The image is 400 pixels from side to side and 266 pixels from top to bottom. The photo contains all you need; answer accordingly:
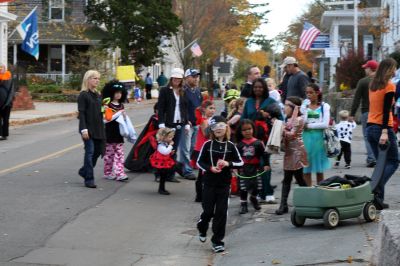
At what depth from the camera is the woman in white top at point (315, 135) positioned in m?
10.6

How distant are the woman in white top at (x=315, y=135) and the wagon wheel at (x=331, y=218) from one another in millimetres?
1957

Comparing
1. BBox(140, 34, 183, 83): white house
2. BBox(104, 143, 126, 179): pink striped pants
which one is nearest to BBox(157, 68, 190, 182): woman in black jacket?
BBox(104, 143, 126, 179): pink striped pants

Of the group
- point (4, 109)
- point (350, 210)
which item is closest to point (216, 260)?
point (350, 210)

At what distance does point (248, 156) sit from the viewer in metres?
10.1

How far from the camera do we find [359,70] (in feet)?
97.5

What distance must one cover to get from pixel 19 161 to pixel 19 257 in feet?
26.0

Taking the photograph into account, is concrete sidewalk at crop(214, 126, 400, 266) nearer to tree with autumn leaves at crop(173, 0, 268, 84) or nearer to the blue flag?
the blue flag

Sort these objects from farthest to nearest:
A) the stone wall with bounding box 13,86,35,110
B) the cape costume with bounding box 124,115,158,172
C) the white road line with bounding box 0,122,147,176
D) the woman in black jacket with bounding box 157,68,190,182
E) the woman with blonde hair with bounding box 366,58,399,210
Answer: the stone wall with bounding box 13,86,35,110 → the white road line with bounding box 0,122,147,176 → the cape costume with bounding box 124,115,158,172 → the woman in black jacket with bounding box 157,68,190,182 → the woman with blonde hair with bounding box 366,58,399,210

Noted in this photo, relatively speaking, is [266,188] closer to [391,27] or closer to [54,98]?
[391,27]

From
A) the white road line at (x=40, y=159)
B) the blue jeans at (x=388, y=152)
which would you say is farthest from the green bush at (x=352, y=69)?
the blue jeans at (x=388, y=152)

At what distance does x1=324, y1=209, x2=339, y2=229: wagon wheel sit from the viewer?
28.2ft

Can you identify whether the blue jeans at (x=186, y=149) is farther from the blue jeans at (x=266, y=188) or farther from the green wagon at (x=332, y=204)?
the green wagon at (x=332, y=204)

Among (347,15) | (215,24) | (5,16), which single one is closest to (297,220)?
(5,16)

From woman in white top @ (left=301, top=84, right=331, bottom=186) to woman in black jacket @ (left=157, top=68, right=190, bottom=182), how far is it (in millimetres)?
2671
